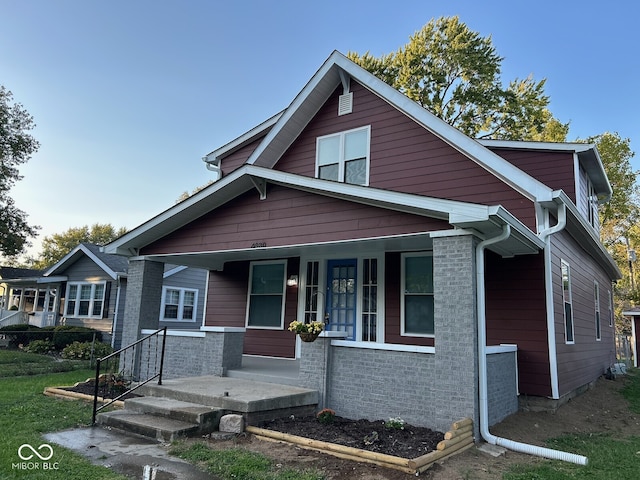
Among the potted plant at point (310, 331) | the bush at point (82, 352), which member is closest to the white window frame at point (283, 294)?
the potted plant at point (310, 331)

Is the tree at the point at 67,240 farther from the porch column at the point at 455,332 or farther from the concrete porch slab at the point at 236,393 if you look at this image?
the porch column at the point at 455,332

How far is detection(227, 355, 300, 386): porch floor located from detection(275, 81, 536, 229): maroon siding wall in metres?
4.07

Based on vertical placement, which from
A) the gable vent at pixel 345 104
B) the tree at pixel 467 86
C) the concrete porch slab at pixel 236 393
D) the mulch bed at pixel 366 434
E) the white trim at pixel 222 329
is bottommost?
the mulch bed at pixel 366 434

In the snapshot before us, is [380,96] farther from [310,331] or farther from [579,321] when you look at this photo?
[579,321]

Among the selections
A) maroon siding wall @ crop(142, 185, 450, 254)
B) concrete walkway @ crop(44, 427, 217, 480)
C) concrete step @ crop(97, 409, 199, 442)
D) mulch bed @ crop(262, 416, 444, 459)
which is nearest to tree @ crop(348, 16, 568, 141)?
maroon siding wall @ crop(142, 185, 450, 254)

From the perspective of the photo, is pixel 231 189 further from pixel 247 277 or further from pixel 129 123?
pixel 129 123

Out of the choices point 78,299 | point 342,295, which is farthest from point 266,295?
point 78,299

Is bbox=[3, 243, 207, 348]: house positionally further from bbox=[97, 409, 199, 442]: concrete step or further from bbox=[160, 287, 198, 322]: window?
bbox=[97, 409, 199, 442]: concrete step

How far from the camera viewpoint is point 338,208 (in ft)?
23.5

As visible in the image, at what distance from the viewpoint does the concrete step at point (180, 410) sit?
5703 millimetres

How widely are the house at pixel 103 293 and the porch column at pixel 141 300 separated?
8.29m
